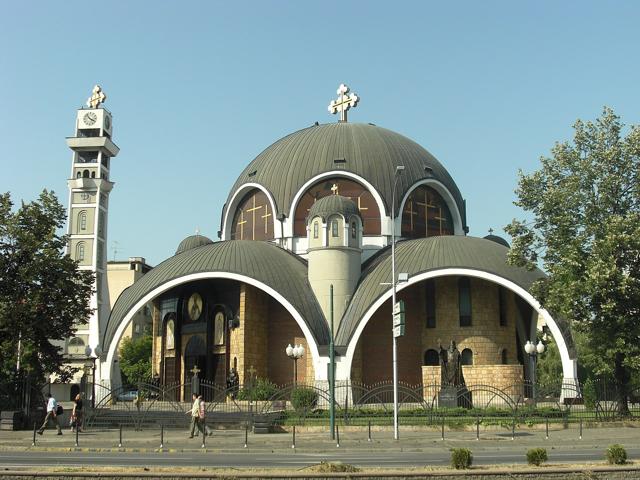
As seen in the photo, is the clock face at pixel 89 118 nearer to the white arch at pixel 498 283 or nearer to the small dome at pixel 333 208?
the small dome at pixel 333 208

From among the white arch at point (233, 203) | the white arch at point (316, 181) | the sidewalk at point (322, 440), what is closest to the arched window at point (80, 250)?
the white arch at point (233, 203)

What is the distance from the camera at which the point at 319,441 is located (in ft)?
70.5

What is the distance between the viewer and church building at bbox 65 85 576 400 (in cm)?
3553

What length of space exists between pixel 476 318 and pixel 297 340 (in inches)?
350

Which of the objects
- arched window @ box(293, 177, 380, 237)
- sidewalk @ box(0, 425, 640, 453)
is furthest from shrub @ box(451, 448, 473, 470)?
arched window @ box(293, 177, 380, 237)

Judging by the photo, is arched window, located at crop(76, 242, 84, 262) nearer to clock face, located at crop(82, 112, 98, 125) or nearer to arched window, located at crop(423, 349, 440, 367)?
clock face, located at crop(82, 112, 98, 125)

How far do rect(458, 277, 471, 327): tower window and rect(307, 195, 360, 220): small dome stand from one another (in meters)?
6.31

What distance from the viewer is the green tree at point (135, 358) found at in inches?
2579

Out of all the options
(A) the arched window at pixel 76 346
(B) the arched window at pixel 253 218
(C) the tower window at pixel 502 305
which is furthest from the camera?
Answer: (A) the arched window at pixel 76 346

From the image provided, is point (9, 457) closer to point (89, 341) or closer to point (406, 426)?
point (406, 426)

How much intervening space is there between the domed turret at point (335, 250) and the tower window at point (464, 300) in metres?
5.07

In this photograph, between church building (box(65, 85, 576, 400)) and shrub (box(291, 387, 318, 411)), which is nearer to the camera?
shrub (box(291, 387, 318, 411))

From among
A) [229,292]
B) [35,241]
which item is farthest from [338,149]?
[35,241]

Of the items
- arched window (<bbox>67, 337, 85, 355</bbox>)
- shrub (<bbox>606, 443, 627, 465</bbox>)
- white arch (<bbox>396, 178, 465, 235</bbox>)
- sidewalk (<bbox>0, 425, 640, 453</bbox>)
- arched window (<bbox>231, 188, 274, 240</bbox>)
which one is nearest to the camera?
shrub (<bbox>606, 443, 627, 465</bbox>)
